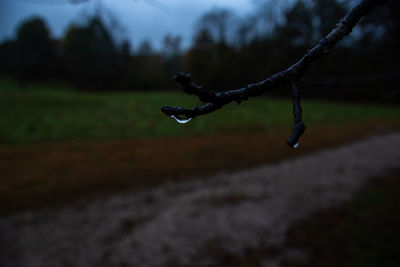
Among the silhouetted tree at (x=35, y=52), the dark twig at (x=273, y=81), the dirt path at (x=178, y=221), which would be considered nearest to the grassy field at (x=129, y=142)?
the dirt path at (x=178, y=221)

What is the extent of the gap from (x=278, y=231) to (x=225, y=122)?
36.8ft

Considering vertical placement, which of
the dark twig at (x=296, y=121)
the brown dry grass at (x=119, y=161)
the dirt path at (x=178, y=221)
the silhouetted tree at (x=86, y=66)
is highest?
the silhouetted tree at (x=86, y=66)

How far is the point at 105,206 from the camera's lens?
671 cm

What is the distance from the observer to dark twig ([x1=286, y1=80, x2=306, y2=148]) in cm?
51

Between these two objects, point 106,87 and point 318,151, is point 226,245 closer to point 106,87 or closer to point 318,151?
point 318,151

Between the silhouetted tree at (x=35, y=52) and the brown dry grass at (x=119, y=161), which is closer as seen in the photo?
the brown dry grass at (x=119, y=161)

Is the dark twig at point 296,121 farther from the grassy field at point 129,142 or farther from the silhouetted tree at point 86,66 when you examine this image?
the silhouetted tree at point 86,66

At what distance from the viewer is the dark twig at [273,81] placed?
20.4 inches

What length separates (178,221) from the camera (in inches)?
242

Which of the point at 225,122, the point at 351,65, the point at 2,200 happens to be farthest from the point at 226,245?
the point at 225,122

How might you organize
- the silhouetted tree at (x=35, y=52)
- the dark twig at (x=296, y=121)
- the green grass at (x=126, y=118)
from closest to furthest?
the dark twig at (x=296, y=121) < the green grass at (x=126, y=118) < the silhouetted tree at (x=35, y=52)

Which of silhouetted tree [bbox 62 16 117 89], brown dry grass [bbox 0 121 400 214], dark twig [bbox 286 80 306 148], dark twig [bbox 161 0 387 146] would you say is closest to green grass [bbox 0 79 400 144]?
brown dry grass [bbox 0 121 400 214]

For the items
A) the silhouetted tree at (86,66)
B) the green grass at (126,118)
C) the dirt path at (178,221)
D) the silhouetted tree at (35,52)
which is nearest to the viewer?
the dirt path at (178,221)

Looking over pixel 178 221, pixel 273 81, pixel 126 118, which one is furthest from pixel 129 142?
pixel 273 81
